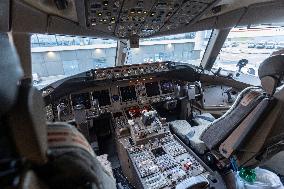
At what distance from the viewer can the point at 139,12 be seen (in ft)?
7.96

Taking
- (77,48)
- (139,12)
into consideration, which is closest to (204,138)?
(139,12)

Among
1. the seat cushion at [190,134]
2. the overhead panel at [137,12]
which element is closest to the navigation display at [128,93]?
the seat cushion at [190,134]

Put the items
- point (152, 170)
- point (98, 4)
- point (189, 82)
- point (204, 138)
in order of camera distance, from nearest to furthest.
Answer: point (204, 138), point (98, 4), point (152, 170), point (189, 82)

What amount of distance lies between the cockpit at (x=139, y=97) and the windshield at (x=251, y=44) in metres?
0.03

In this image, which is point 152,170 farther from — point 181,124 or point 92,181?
point 92,181

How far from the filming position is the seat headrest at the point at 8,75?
0.40 m

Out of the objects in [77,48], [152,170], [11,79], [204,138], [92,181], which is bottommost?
[152,170]

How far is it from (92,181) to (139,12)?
2199 millimetres

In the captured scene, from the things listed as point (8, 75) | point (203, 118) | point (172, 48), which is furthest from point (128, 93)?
point (8, 75)

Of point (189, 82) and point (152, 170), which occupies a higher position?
point (189, 82)

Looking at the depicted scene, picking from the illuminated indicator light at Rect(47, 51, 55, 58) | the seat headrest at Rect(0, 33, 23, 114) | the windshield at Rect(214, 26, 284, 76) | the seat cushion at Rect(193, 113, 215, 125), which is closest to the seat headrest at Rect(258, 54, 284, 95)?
the seat headrest at Rect(0, 33, 23, 114)

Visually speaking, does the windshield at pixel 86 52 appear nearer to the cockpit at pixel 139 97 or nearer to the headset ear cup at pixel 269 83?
the cockpit at pixel 139 97

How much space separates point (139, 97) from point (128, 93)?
0.69 feet

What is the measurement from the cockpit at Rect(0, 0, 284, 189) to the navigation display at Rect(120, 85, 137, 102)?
0.02 meters
